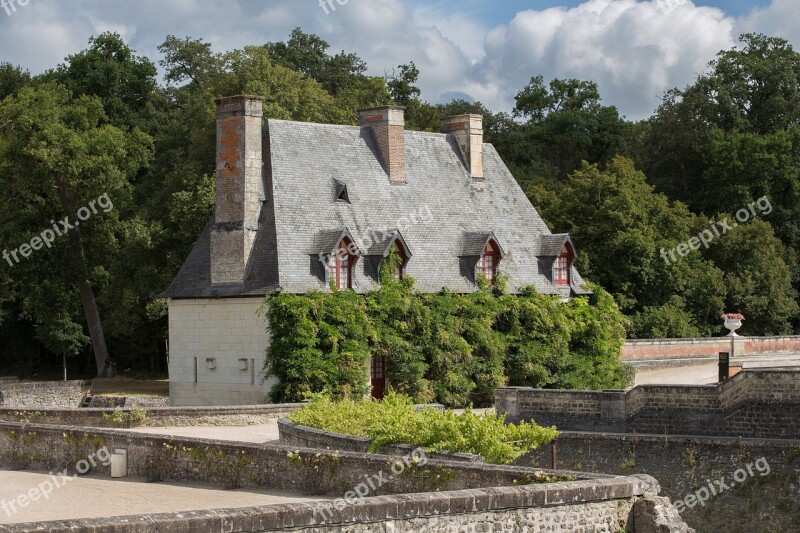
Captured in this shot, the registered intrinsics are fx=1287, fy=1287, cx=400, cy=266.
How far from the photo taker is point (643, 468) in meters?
20.0

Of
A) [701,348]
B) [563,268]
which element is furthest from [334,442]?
[701,348]

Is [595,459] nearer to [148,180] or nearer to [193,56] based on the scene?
[148,180]

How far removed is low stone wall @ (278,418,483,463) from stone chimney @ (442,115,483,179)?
53.2ft

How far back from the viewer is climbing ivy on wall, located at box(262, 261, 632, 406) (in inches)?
1232

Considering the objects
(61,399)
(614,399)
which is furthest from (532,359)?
(61,399)

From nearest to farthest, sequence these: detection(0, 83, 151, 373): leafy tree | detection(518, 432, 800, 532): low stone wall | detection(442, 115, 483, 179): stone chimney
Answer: detection(518, 432, 800, 532): low stone wall < detection(442, 115, 483, 179): stone chimney < detection(0, 83, 151, 373): leafy tree

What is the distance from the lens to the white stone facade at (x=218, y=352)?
3216 cm

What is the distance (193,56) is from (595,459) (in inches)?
1798

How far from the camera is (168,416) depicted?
2775 cm

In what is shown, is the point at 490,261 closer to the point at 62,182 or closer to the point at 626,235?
the point at 626,235

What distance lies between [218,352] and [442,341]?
5.82 meters

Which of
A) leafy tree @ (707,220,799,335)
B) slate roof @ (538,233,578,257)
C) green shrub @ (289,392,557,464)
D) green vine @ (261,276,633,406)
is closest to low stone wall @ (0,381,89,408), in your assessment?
green vine @ (261,276,633,406)

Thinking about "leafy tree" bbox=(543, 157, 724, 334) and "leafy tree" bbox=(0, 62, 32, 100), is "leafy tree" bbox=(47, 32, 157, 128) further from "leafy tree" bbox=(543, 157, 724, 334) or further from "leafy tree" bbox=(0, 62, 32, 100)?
"leafy tree" bbox=(543, 157, 724, 334)

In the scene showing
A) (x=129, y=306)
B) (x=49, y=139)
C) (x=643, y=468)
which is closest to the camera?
(x=643, y=468)
